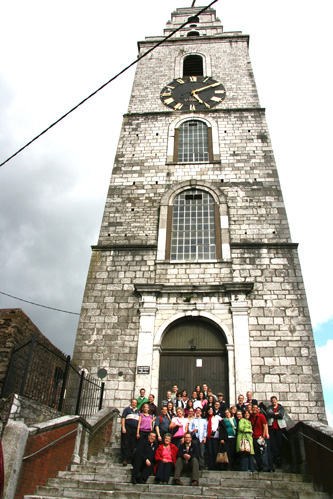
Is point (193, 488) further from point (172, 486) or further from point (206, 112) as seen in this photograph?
point (206, 112)

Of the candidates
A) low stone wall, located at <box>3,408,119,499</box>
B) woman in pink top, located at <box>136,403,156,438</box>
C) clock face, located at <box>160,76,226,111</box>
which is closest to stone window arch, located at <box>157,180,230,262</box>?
clock face, located at <box>160,76,226,111</box>

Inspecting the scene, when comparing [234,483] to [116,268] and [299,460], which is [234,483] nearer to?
[299,460]

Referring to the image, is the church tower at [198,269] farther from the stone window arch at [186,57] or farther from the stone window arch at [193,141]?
the stone window arch at [186,57]

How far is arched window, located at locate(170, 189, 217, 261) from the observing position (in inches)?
470

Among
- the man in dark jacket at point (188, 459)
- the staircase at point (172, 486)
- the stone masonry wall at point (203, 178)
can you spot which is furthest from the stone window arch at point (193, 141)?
the staircase at point (172, 486)

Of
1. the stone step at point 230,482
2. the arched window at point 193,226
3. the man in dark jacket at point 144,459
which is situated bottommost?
the stone step at point 230,482

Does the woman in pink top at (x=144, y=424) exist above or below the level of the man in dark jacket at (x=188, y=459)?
above

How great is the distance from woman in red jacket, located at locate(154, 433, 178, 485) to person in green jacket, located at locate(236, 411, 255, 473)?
1.09 m

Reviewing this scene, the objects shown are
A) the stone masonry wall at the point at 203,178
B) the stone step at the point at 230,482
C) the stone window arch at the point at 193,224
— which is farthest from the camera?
the stone masonry wall at the point at 203,178

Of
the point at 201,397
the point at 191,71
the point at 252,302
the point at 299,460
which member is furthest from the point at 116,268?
the point at 191,71

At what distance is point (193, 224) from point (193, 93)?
751cm

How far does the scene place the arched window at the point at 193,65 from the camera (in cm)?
1898

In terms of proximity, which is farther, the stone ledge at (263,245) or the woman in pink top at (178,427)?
the stone ledge at (263,245)

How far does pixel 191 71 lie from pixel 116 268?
12.3m
